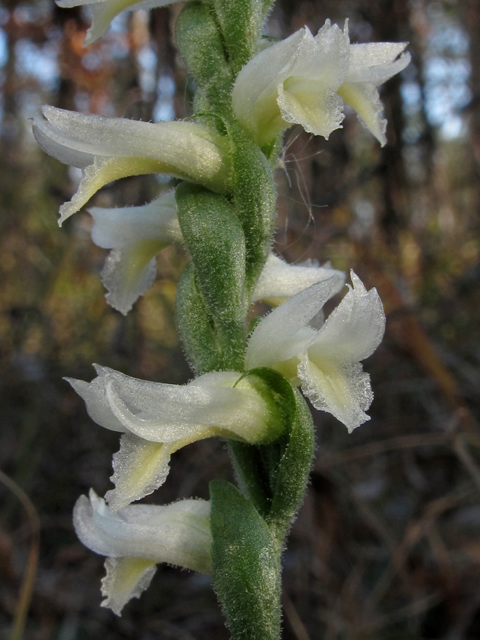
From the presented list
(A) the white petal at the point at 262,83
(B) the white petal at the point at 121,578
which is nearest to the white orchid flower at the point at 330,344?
(A) the white petal at the point at 262,83

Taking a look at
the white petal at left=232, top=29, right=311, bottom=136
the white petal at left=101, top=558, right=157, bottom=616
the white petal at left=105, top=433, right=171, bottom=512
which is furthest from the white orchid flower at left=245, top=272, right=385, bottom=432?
the white petal at left=101, top=558, right=157, bottom=616

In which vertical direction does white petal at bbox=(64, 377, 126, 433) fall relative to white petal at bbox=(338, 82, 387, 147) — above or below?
below

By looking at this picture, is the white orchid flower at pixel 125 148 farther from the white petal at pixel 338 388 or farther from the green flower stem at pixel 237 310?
the white petal at pixel 338 388

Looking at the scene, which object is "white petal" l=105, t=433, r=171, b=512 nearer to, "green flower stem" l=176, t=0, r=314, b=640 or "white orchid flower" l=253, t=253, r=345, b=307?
"green flower stem" l=176, t=0, r=314, b=640

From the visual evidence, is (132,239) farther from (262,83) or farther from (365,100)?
(365,100)

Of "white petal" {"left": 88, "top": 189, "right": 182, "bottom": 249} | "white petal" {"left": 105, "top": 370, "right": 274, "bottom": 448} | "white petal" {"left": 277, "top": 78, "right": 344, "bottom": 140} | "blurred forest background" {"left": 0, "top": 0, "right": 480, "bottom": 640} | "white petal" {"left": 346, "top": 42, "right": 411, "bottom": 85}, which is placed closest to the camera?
"white petal" {"left": 105, "top": 370, "right": 274, "bottom": 448}

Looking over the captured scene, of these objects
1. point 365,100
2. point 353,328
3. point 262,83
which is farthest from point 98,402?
point 365,100

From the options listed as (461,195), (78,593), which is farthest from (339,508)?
(461,195)
